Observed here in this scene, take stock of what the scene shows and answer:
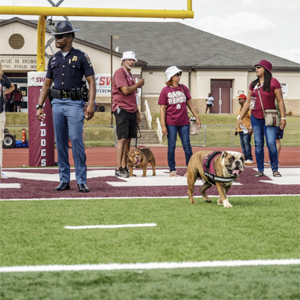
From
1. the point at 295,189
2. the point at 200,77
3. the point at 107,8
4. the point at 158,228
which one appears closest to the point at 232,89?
the point at 200,77

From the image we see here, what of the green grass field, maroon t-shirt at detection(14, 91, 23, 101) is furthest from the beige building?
the green grass field

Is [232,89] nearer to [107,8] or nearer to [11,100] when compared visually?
[11,100]

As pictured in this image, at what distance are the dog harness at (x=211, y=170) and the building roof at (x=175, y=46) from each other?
135 ft

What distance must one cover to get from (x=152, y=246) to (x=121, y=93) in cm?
603

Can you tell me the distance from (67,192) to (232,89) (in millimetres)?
42159

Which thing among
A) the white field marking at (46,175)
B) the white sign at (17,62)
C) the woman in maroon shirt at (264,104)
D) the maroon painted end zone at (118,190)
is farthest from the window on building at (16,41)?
the maroon painted end zone at (118,190)

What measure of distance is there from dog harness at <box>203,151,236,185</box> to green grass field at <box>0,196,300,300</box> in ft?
0.97

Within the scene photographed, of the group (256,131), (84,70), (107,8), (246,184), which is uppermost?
(107,8)

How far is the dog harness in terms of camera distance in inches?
242

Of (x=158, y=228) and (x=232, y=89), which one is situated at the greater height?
(x=232, y=89)

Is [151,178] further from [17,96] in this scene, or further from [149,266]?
[17,96]

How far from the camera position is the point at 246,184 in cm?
877

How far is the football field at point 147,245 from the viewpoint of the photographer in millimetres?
3178

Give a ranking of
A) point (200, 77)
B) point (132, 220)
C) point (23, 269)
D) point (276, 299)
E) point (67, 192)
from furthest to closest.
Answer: point (200, 77)
point (67, 192)
point (132, 220)
point (23, 269)
point (276, 299)
